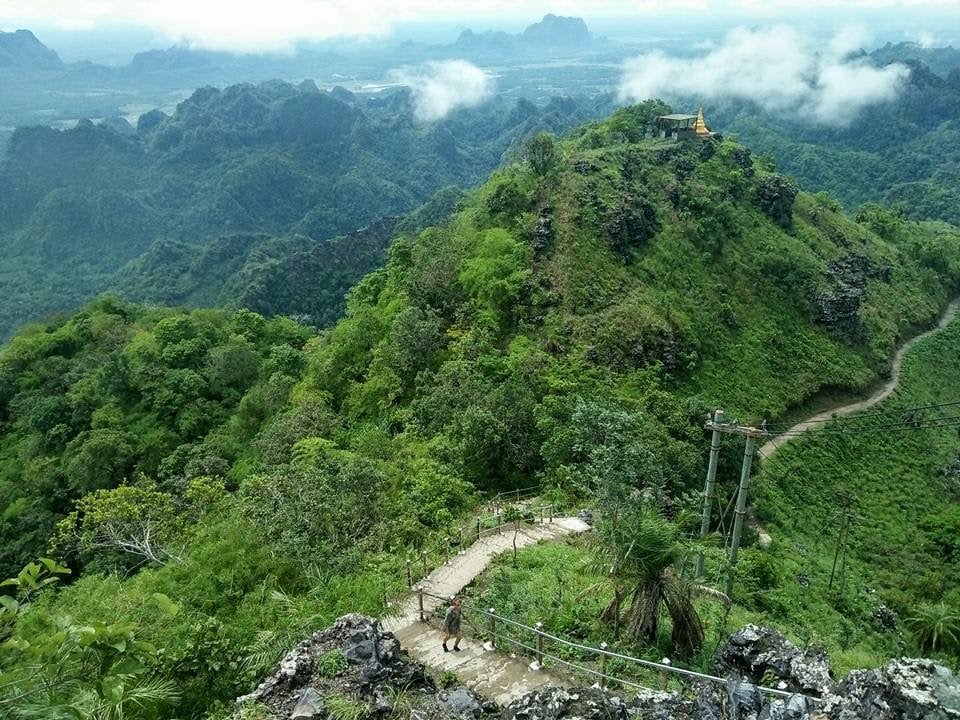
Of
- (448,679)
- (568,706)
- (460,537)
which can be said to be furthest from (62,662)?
(460,537)

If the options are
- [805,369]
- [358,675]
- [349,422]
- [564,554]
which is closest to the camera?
[358,675]

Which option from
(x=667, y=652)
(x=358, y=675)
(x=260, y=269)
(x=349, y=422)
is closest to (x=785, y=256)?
(x=349, y=422)

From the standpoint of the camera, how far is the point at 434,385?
3428 cm

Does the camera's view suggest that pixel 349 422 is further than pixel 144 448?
No

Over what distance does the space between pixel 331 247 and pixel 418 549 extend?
111371 millimetres

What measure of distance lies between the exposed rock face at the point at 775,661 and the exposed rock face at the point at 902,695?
1.33 m

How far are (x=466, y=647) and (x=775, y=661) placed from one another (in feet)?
19.5

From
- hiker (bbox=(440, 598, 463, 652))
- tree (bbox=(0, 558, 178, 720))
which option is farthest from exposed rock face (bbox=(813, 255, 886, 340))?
tree (bbox=(0, 558, 178, 720))

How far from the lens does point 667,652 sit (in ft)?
46.5

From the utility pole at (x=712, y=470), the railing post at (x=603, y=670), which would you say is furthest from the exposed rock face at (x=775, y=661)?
the utility pole at (x=712, y=470)

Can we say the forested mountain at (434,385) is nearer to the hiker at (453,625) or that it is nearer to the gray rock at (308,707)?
the gray rock at (308,707)

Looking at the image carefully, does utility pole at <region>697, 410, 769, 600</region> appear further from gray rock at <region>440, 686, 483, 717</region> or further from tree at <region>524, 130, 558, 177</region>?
tree at <region>524, 130, 558, 177</region>

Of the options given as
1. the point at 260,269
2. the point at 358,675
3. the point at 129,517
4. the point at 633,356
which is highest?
the point at 358,675

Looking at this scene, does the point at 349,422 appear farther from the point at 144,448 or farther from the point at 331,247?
the point at 331,247
